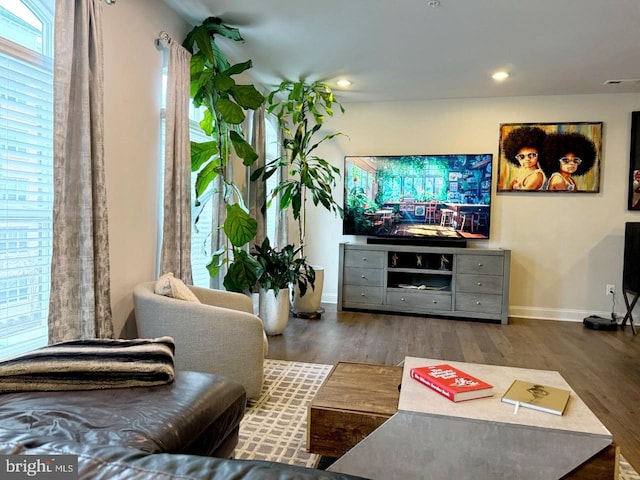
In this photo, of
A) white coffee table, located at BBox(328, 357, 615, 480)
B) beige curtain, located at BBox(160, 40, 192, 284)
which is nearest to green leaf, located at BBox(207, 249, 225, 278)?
beige curtain, located at BBox(160, 40, 192, 284)

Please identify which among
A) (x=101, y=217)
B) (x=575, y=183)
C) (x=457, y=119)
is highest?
(x=457, y=119)

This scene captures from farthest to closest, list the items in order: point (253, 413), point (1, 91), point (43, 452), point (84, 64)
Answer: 1. point (253, 413)
2. point (84, 64)
3. point (1, 91)
4. point (43, 452)

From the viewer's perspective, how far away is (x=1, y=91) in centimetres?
182

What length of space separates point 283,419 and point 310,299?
7.90ft

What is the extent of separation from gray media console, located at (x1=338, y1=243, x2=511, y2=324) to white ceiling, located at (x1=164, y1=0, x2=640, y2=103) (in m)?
1.85

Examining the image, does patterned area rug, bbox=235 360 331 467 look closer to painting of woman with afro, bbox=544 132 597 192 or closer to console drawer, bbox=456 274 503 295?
console drawer, bbox=456 274 503 295

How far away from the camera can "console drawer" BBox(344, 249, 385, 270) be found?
15.9 ft

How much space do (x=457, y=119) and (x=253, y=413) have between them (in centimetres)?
422

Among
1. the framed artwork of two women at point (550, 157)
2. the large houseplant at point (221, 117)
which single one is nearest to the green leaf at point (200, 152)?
the large houseplant at point (221, 117)

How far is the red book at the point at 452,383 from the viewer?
1.49 m

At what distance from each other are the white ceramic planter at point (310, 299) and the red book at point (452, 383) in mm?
2877

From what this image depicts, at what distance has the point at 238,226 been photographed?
3.09 metres

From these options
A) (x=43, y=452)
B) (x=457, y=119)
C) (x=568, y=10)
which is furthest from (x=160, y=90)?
(x=457, y=119)

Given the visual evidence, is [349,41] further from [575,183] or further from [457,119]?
[575,183]
